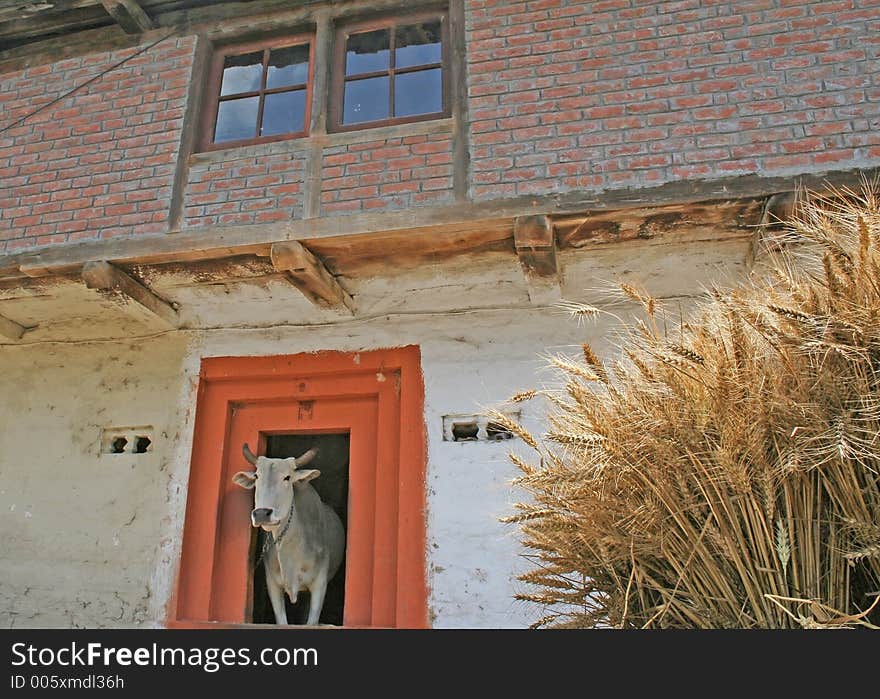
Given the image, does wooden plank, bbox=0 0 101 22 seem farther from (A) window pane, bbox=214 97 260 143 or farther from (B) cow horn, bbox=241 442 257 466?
(B) cow horn, bbox=241 442 257 466

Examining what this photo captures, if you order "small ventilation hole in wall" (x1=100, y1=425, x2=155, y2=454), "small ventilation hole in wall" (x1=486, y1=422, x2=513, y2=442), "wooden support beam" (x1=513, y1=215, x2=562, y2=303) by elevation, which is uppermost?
"wooden support beam" (x1=513, y1=215, x2=562, y2=303)

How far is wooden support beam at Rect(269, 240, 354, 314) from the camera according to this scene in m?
4.38

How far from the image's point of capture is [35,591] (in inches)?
200

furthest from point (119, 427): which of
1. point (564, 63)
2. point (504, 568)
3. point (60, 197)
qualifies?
point (564, 63)

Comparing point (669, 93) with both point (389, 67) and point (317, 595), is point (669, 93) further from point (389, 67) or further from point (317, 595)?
point (317, 595)

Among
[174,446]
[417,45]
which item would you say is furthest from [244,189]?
[174,446]

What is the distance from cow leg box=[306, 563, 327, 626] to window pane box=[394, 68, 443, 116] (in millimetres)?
2914

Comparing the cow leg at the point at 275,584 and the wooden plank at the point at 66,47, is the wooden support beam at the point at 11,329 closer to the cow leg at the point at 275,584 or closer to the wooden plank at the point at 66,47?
the wooden plank at the point at 66,47

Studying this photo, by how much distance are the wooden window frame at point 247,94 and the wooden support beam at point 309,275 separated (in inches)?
36.9

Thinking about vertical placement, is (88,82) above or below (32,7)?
below

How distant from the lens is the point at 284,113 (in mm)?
5203

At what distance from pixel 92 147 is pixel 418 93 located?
2144mm

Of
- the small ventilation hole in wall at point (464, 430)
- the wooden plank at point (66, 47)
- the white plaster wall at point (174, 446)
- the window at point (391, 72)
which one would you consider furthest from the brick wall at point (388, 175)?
the wooden plank at point (66, 47)

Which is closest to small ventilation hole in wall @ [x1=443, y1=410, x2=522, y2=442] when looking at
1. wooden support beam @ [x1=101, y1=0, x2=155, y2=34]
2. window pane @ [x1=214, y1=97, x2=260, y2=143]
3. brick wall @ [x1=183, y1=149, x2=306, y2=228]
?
brick wall @ [x1=183, y1=149, x2=306, y2=228]
